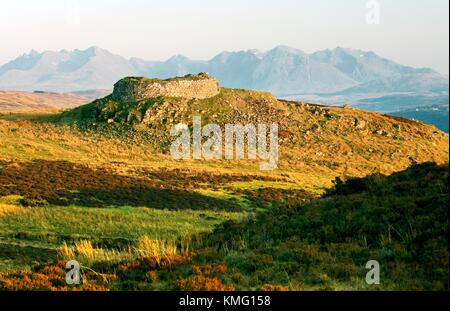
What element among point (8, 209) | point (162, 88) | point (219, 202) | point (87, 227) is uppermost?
point (162, 88)

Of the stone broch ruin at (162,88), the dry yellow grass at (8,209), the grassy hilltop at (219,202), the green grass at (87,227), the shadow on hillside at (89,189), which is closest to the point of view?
the grassy hilltop at (219,202)

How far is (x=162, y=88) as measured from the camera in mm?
86000

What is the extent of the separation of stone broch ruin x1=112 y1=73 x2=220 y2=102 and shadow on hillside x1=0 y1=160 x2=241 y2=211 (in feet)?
105

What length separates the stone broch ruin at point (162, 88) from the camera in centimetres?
8531

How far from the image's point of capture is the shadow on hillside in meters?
41.3

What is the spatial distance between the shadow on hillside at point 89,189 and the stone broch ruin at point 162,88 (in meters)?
31.9

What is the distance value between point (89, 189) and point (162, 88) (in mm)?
43284

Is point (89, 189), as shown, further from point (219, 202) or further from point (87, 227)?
point (87, 227)

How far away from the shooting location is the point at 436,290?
37.6ft

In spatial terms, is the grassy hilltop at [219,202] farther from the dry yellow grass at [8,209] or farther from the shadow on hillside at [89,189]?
the dry yellow grass at [8,209]

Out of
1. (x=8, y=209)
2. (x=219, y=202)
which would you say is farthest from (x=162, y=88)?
(x=8, y=209)

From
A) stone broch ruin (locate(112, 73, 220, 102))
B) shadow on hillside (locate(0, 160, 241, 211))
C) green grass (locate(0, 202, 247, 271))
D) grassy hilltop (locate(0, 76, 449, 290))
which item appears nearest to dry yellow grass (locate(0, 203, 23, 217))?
green grass (locate(0, 202, 247, 271))

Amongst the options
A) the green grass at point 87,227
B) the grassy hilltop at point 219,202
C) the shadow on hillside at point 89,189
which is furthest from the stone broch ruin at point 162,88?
the green grass at point 87,227
